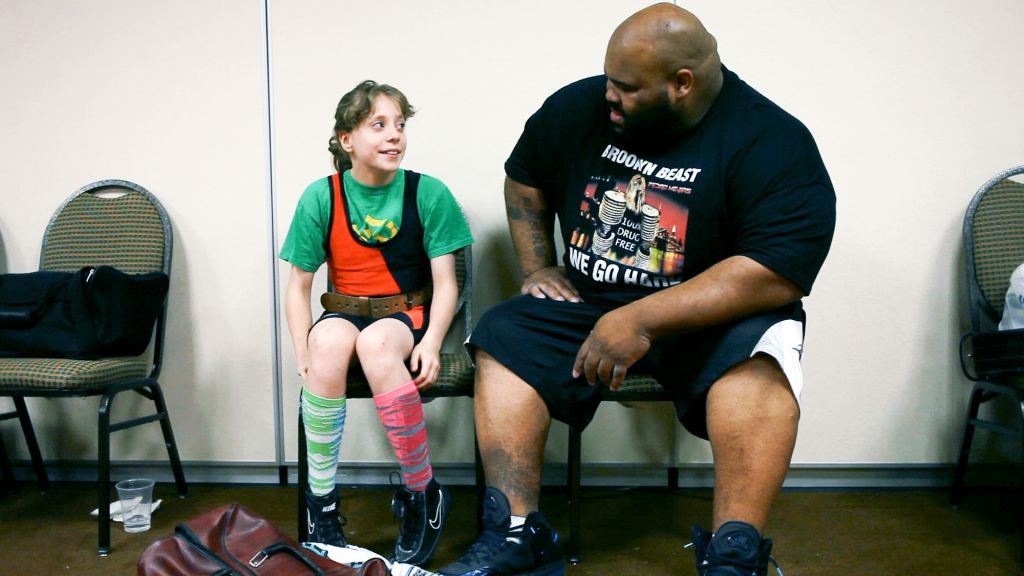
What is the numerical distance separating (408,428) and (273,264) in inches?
33.4

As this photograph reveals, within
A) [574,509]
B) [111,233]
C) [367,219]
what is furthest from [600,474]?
[111,233]

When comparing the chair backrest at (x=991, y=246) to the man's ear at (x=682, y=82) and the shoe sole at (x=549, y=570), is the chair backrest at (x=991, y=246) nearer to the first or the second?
the man's ear at (x=682, y=82)

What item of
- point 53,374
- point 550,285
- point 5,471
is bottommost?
point 5,471

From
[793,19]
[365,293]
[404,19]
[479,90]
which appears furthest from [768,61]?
[365,293]

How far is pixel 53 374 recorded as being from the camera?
185cm

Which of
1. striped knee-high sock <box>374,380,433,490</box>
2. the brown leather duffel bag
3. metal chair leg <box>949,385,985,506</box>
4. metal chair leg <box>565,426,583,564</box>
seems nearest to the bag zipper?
the brown leather duffel bag

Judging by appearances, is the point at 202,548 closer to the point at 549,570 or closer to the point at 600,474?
the point at 549,570

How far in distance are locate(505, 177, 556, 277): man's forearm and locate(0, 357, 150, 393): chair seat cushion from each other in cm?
104

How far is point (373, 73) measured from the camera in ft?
7.45

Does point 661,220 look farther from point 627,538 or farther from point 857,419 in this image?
point 857,419

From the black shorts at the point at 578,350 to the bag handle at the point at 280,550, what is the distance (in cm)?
52

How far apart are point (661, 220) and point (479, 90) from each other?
0.86 m

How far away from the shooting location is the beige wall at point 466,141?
2.23 meters

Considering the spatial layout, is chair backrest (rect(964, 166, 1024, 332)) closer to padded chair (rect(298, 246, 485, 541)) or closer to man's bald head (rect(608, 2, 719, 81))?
man's bald head (rect(608, 2, 719, 81))
